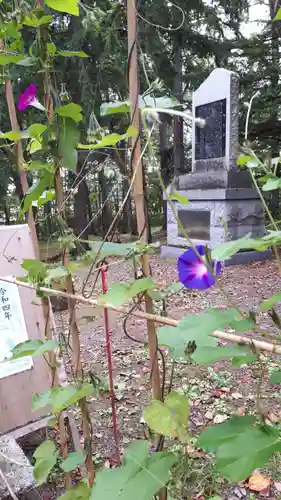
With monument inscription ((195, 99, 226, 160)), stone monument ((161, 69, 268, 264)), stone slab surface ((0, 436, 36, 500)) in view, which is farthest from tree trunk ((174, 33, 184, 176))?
stone slab surface ((0, 436, 36, 500))

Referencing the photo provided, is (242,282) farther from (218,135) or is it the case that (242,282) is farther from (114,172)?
(114,172)

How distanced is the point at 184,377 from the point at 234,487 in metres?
0.98

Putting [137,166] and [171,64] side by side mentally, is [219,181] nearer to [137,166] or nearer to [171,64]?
[171,64]

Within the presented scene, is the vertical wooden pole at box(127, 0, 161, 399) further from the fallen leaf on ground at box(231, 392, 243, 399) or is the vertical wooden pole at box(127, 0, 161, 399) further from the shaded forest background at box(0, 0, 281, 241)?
the shaded forest background at box(0, 0, 281, 241)

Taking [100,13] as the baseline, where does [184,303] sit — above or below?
below

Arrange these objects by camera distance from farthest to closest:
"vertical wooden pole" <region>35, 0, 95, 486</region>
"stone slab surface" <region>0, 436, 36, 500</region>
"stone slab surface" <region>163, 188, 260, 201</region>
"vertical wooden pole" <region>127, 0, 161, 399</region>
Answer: "stone slab surface" <region>163, 188, 260, 201</region>
"stone slab surface" <region>0, 436, 36, 500</region>
"vertical wooden pole" <region>35, 0, 95, 486</region>
"vertical wooden pole" <region>127, 0, 161, 399</region>

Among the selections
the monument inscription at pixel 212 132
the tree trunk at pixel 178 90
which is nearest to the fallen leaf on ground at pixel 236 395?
the monument inscription at pixel 212 132

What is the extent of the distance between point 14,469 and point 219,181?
5.13 metres

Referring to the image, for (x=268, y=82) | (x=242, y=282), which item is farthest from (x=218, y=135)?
(x=268, y=82)

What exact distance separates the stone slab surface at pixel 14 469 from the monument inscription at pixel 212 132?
513 cm

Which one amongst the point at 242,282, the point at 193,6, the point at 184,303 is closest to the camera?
the point at 184,303

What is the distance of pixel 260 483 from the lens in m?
1.64

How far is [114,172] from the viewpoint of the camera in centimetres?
86

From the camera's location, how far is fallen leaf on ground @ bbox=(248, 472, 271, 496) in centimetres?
161
